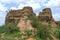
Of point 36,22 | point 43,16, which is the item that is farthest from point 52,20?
point 36,22

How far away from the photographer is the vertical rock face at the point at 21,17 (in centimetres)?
5234

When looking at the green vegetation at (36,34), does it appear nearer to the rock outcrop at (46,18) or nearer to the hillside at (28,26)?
the hillside at (28,26)

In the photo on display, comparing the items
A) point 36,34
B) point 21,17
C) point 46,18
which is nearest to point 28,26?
point 21,17

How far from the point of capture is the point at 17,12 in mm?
55906

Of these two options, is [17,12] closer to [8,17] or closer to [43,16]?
[8,17]

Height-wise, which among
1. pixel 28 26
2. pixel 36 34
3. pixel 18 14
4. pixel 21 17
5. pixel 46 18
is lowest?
pixel 36 34

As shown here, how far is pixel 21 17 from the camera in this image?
178 feet

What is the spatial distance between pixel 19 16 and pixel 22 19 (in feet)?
6.15

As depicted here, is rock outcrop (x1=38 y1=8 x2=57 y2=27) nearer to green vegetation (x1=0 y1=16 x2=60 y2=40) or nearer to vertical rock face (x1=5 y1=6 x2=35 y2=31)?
vertical rock face (x1=5 y1=6 x2=35 y2=31)

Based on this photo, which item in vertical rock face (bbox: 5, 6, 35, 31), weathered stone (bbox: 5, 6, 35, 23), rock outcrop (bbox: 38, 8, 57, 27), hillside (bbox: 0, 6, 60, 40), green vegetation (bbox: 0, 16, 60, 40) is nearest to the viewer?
green vegetation (bbox: 0, 16, 60, 40)

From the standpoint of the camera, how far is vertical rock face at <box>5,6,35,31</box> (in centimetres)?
5234

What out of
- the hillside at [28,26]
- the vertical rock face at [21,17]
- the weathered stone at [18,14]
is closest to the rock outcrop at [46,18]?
the hillside at [28,26]

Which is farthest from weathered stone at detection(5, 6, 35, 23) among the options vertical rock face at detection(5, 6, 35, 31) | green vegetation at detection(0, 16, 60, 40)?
green vegetation at detection(0, 16, 60, 40)

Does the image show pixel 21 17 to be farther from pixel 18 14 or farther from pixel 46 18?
pixel 46 18
